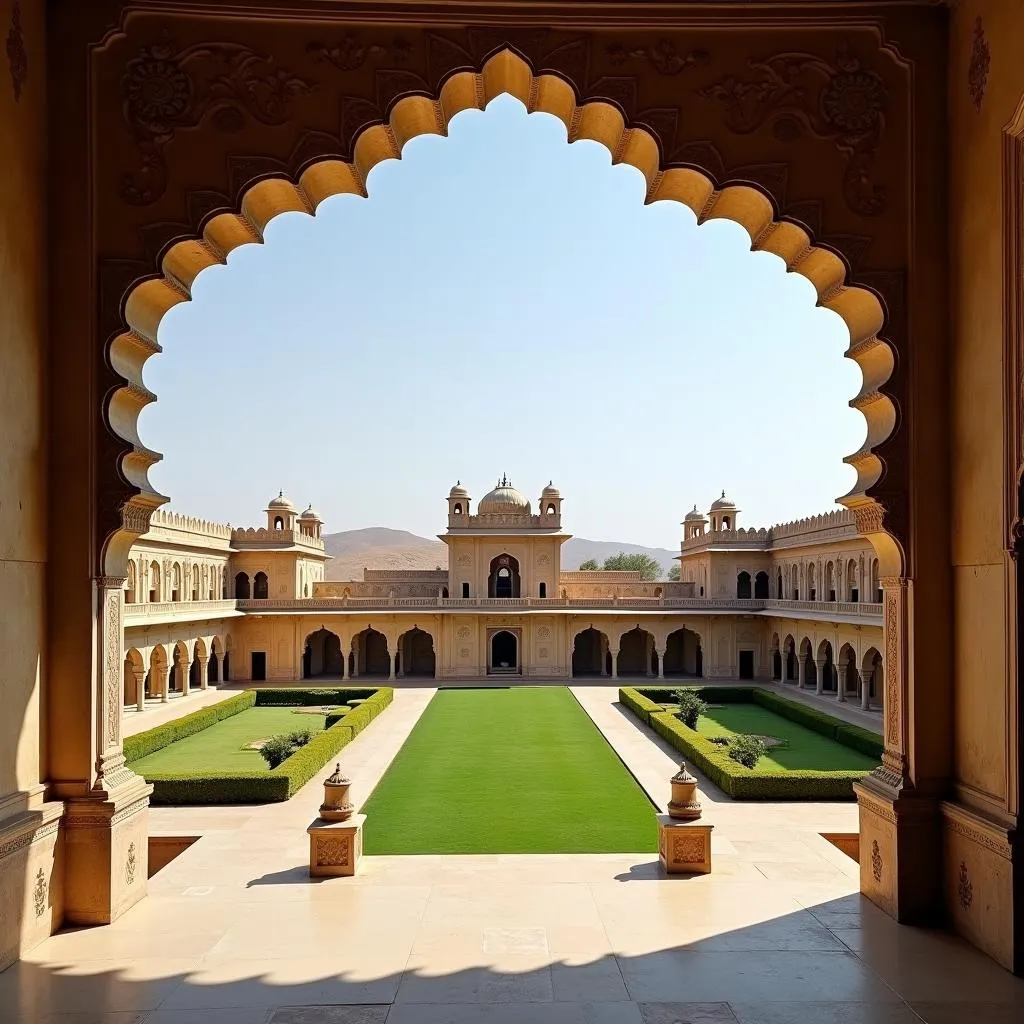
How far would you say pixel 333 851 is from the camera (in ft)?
26.6

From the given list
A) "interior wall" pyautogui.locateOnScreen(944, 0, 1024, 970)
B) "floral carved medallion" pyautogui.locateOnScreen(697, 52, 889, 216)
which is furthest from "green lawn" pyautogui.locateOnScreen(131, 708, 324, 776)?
"floral carved medallion" pyautogui.locateOnScreen(697, 52, 889, 216)

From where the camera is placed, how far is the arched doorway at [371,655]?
34.8 metres

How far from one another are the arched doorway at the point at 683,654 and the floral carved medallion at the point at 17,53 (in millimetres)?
30304

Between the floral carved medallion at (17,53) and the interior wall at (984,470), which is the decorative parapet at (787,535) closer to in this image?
the interior wall at (984,470)

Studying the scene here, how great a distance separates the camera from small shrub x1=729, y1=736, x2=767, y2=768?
1524 cm

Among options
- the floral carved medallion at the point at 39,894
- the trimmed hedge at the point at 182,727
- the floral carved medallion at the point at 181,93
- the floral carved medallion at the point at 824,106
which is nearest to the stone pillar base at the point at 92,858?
the floral carved medallion at the point at 39,894

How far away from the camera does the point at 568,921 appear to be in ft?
21.3

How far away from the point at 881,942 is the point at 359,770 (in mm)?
10911

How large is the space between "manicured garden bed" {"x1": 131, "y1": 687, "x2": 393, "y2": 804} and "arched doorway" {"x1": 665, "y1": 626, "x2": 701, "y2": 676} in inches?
534

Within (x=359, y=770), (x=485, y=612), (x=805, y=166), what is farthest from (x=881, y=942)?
(x=485, y=612)

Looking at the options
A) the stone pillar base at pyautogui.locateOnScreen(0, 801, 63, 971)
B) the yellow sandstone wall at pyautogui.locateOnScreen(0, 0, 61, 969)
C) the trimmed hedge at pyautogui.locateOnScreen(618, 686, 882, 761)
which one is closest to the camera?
the stone pillar base at pyautogui.locateOnScreen(0, 801, 63, 971)

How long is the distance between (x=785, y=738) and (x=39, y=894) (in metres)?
16.7

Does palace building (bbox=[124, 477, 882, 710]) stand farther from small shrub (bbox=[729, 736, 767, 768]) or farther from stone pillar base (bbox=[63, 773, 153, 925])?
stone pillar base (bbox=[63, 773, 153, 925])

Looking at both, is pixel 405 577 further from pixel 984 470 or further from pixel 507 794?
pixel 984 470
